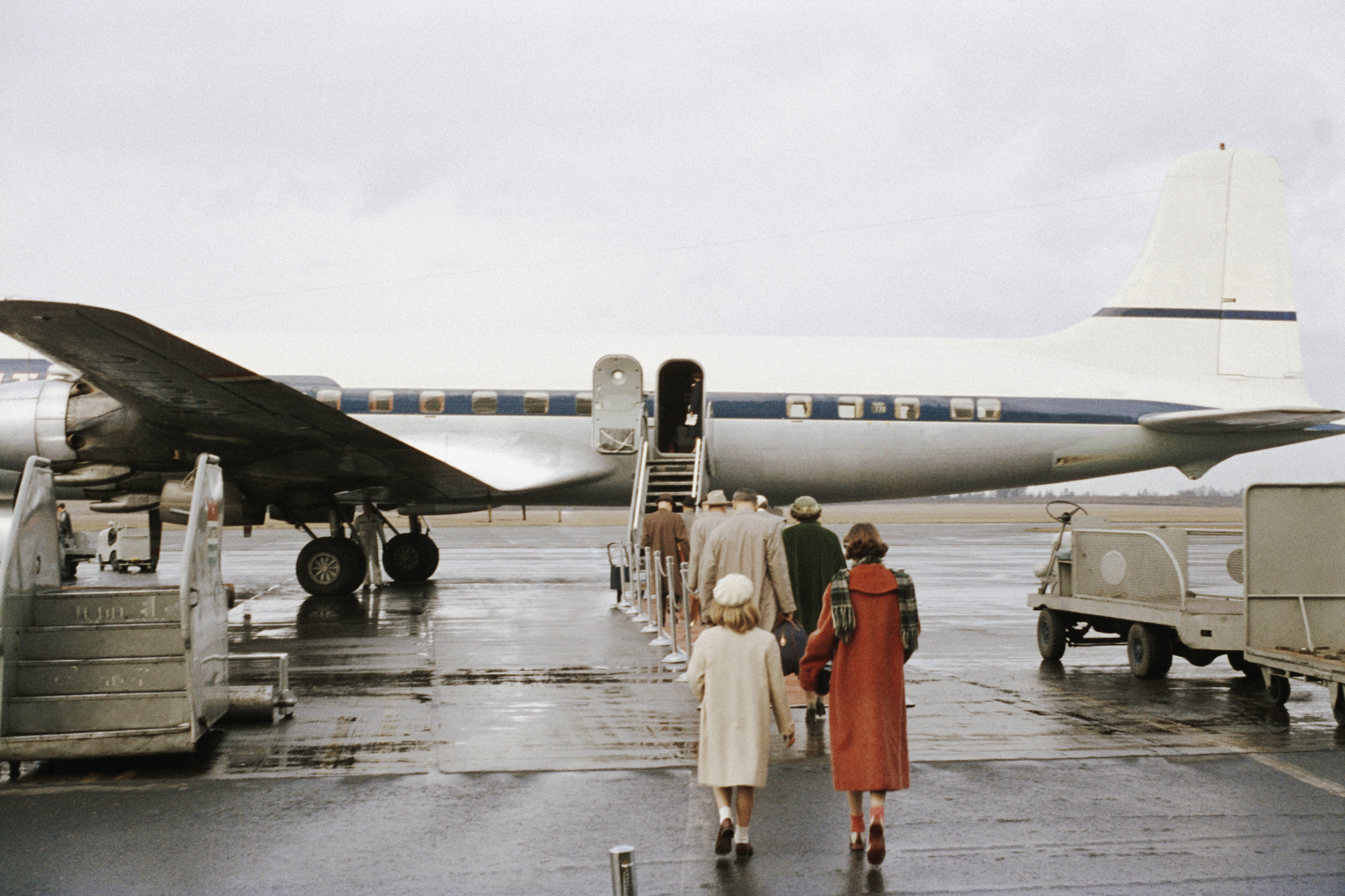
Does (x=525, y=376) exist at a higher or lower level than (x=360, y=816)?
higher

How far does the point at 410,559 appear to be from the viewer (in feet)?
64.4

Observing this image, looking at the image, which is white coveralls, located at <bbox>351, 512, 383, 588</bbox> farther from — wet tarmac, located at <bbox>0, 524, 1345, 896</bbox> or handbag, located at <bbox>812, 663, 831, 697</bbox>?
handbag, located at <bbox>812, 663, 831, 697</bbox>

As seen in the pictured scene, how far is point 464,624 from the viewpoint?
1390 centimetres

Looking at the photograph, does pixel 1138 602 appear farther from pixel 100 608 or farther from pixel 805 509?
pixel 100 608

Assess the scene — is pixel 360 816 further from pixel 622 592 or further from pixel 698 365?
pixel 698 365

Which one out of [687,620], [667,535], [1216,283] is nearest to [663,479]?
[667,535]

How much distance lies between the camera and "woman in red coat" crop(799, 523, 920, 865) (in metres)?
5.28

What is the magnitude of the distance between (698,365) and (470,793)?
1280 cm

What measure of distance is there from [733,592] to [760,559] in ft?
8.22

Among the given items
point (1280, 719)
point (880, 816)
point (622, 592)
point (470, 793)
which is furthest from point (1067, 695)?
point (622, 592)

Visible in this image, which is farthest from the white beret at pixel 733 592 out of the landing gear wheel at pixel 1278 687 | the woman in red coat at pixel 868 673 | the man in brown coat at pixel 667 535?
the man in brown coat at pixel 667 535

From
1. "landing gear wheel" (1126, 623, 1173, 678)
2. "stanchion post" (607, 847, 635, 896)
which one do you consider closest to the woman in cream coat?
"stanchion post" (607, 847, 635, 896)

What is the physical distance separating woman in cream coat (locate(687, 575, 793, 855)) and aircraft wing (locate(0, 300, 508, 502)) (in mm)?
7864

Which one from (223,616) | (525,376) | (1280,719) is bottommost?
(1280,719)
